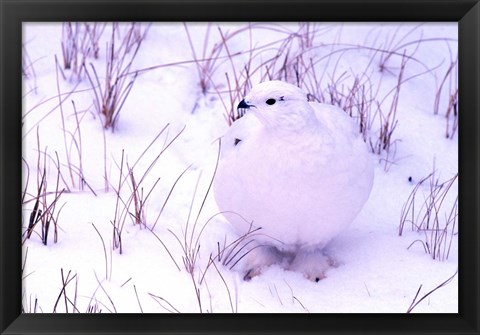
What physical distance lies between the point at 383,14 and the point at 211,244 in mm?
1202

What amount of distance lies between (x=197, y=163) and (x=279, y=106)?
49.5 inches

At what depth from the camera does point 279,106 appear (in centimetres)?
→ 277

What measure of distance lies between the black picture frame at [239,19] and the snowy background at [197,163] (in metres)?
0.17

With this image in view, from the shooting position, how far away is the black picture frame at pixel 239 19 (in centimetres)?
264

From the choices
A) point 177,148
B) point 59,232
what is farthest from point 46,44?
point 59,232

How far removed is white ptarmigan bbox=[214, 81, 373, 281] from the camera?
2811 mm

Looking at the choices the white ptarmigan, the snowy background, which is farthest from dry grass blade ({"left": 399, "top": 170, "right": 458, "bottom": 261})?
the white ptarmigan

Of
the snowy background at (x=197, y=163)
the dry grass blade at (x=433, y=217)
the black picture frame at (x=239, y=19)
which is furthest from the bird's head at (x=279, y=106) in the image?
the dry grass blade at (x=433, y=217)

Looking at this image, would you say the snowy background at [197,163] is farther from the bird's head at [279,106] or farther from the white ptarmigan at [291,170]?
the bird's head at [279,106]

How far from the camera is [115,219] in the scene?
3357 mm

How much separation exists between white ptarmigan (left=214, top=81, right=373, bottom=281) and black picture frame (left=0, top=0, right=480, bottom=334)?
1.09ft

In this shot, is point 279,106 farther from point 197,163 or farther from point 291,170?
point 197,163

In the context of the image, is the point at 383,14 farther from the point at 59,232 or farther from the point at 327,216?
the point at 59,232

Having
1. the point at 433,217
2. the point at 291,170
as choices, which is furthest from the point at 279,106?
the point at 433,217
